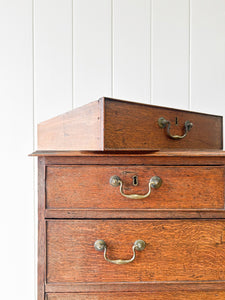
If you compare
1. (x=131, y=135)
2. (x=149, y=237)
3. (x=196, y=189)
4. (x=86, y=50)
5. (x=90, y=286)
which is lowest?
(x=90, y=286)

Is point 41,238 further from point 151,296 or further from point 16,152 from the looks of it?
point 16,152

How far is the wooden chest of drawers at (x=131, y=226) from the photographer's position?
619 millimetres

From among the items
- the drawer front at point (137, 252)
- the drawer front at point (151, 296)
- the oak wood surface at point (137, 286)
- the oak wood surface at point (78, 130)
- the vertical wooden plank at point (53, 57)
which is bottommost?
the drawer front at point (151, 296)

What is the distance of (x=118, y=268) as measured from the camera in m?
0.63

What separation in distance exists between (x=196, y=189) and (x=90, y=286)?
1.09 ft

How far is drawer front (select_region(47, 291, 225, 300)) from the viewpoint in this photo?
622 millimetres

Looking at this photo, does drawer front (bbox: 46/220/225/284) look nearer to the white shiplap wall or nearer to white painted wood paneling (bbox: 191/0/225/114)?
the white shiplap wall

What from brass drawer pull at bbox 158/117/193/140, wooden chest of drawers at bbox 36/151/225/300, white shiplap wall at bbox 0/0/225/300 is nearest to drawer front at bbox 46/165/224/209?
wooden chest of drawers at bbox 36/151/225/300

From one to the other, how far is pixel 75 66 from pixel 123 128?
59 cm

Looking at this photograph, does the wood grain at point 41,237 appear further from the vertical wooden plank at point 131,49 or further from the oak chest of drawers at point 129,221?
the vertical wooden plank at point 131,49

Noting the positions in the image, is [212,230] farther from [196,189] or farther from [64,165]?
[64,165]

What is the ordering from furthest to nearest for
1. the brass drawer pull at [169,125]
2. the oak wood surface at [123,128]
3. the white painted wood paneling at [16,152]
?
1. the white painted wood paneling at [16,152]
2. the brass drawer pull at [169,125]
3. the oak wood surface at [123,128]

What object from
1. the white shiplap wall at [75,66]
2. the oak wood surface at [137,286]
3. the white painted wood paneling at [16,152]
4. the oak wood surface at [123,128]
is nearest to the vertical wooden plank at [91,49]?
the white shiplap wall at [75,66]

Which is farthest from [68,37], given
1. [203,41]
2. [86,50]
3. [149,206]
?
[149,206]
